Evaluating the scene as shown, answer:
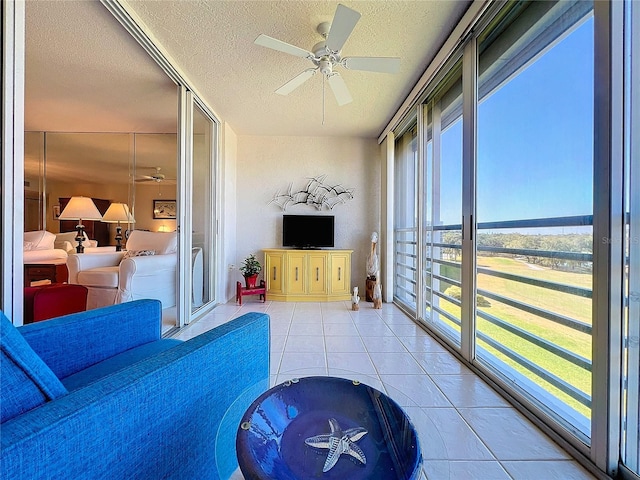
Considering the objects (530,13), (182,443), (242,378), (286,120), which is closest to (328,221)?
(286,120)

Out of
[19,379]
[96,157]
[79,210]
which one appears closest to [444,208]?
[19,379]

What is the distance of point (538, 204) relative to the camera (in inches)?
58.6

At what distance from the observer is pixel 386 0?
5.84 feet

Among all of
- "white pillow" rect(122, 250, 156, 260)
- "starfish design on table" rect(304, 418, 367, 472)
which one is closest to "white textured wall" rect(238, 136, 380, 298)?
"white pillow" rect(122, 250, 156, 260)

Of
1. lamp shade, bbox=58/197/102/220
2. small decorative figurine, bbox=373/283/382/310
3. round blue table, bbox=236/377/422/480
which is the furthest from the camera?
small decorative figurine, bbox=373/283/382/310

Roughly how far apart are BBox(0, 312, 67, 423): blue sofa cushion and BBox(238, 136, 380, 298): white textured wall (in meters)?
3.77

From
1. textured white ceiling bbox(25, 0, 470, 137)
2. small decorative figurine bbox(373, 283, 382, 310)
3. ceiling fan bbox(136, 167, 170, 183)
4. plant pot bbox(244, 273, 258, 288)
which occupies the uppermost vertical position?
textured white ceiling bbox(25, 0, 470, 137)

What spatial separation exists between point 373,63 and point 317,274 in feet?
8.99

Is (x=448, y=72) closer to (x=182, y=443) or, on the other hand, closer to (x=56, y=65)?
(x=182, y=443)

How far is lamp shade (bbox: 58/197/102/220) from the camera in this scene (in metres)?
3.36

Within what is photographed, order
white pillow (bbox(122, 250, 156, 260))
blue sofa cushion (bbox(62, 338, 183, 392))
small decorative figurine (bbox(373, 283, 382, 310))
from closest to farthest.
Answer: blue sofa cushion (bbox(62, 338, 183, 392)), white pillow (bbox(122, 250, 156, 260)), small decorative figurine (bbox(373, 283, 382, 310))

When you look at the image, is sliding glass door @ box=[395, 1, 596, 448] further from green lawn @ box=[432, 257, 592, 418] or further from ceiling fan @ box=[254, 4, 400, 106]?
ceiling fan @ box=[254, 4, 400, 106]

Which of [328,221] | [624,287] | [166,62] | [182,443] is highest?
[166,62]

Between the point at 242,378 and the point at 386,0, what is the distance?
237cm
